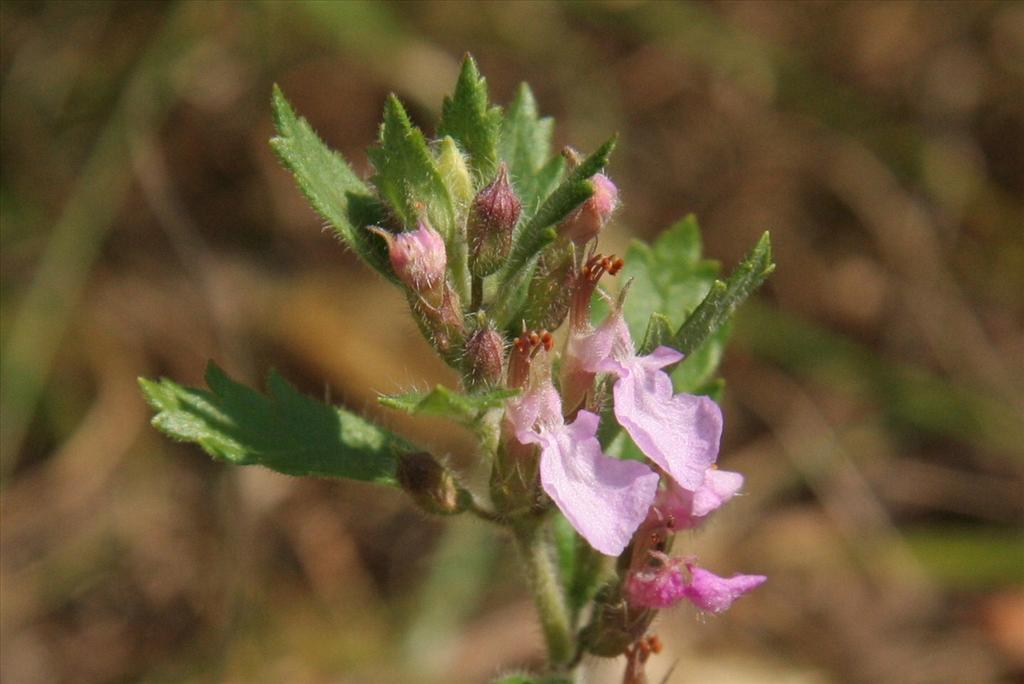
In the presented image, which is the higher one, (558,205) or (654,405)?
(558,205)

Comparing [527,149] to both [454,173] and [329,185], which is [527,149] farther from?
[329,185]

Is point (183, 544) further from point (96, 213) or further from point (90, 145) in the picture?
point (90, 145)

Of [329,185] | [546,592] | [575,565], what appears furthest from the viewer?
[575,565]

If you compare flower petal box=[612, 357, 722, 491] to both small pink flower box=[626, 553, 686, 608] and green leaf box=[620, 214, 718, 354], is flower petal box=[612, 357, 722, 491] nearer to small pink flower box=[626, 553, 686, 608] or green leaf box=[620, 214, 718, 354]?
small pink flower box=[626, 553, 686, 608]

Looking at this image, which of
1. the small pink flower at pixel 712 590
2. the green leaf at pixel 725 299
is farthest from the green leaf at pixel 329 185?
the small pink flower at pixel 712 590

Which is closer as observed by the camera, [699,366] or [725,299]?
[725,299]

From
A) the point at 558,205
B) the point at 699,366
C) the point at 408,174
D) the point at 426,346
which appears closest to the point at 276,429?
the point at 408,174
